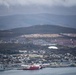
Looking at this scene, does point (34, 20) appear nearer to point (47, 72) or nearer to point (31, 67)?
point (31, 67)

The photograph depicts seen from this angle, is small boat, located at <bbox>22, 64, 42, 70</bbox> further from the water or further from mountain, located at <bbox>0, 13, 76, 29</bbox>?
mountain, located at <bbox>0, 13, 76, 29</bbox>

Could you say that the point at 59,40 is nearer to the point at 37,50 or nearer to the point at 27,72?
the point at 37,50

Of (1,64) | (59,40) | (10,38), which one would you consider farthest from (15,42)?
(59,40)

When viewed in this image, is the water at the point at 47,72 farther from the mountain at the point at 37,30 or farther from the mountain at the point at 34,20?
the mountain at the point at 34,20

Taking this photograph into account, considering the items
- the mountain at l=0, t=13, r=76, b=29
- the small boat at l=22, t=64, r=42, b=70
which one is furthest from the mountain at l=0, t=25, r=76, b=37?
the small boat at l=22, t=64, r=42, b=70

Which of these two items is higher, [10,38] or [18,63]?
[10,38]

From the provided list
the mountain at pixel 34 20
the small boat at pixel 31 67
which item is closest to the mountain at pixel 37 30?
the mountain at pixel 34 20
